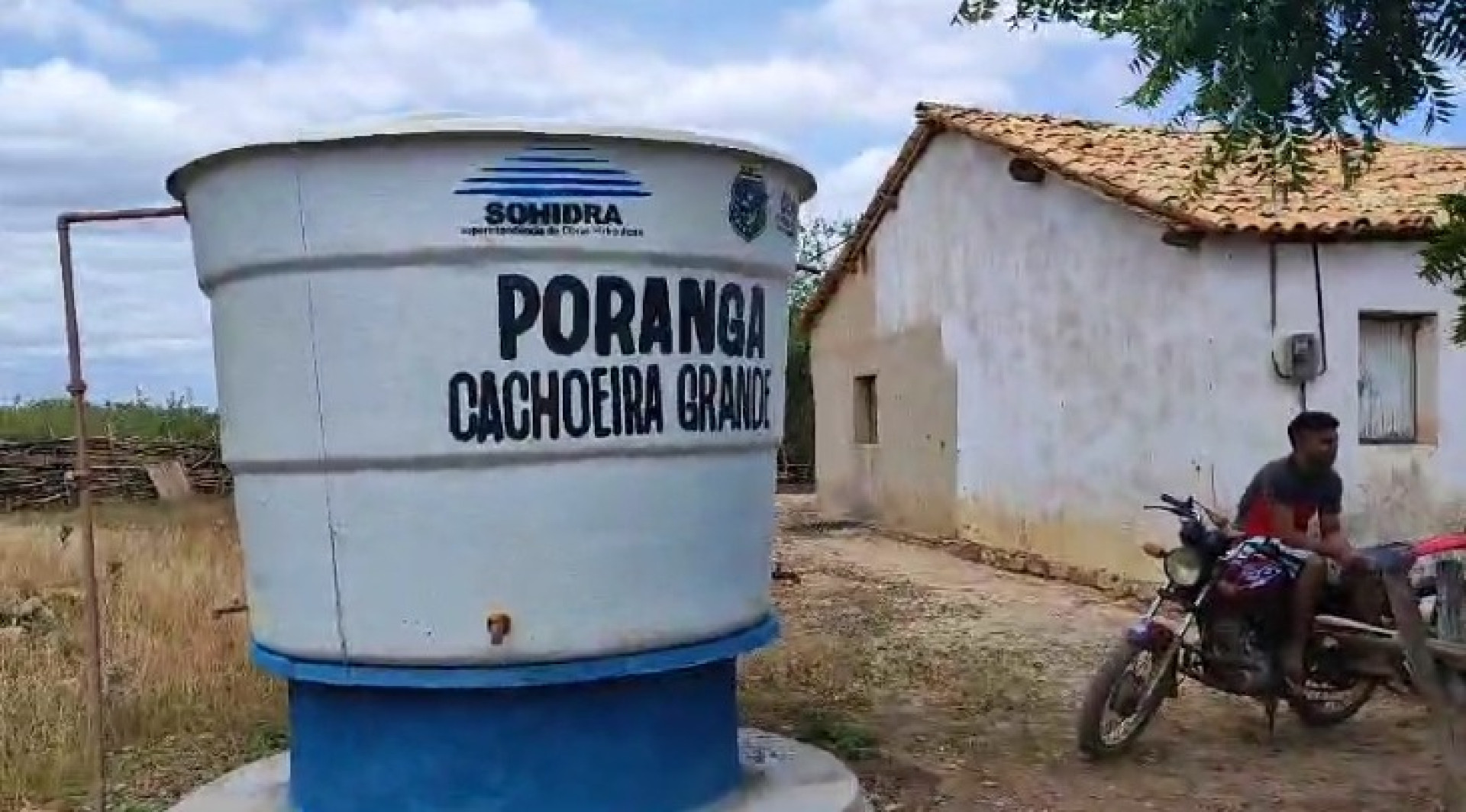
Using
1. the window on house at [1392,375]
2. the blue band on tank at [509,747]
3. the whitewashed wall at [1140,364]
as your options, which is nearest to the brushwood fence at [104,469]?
the whitewashed wall at [1140,364]

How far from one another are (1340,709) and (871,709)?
6.64 ft

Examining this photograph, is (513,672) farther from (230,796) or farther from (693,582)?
(230,796)

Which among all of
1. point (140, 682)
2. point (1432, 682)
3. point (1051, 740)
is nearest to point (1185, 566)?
point (1051, 740)

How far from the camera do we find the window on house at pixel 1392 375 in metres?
10.7

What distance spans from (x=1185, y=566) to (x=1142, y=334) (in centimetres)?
553

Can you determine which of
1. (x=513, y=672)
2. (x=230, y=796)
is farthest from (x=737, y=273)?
(x=230, y=796)

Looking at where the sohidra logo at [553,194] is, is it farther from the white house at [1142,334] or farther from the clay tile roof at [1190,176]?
the white house at [1142,334]

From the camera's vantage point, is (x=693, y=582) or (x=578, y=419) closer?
(x=578, y=419)

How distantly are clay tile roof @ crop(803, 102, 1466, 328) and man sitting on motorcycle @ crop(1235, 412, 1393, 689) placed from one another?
2.84 m

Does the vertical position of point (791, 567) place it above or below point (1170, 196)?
below

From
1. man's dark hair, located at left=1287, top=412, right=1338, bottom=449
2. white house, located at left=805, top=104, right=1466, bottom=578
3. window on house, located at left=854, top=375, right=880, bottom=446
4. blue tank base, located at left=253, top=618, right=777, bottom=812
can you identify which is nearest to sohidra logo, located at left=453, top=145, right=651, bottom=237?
blue tank base, located at left=253, top=618, right=777, bottom=812

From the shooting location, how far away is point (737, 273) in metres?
4.11

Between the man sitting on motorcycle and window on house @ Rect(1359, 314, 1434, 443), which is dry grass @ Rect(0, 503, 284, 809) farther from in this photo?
window on house @ Rect(1359, 314, 1434, 443)

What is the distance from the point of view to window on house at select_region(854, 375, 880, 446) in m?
17.2
